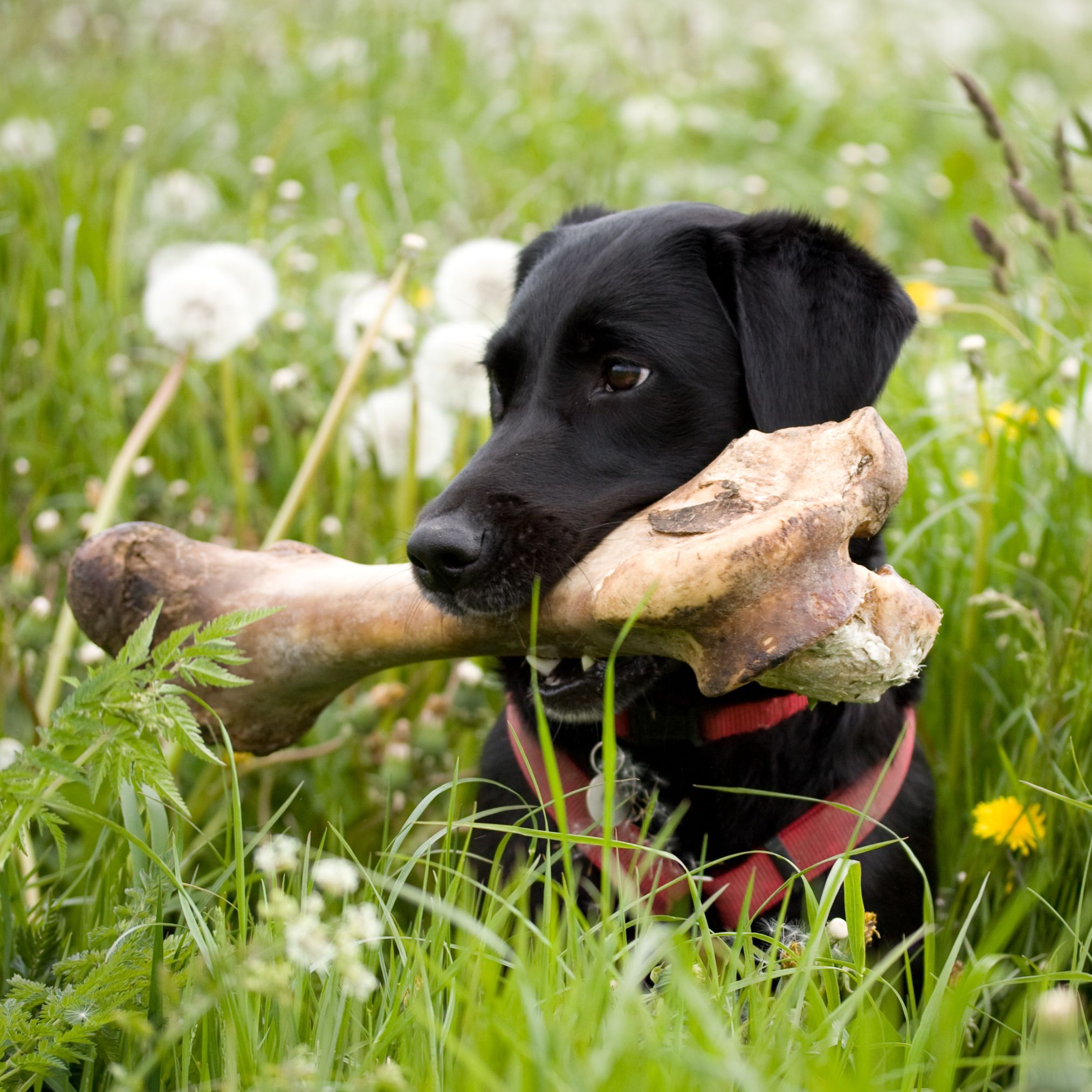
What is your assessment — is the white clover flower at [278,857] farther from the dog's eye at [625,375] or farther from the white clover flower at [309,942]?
the dog's eye at [625,375]

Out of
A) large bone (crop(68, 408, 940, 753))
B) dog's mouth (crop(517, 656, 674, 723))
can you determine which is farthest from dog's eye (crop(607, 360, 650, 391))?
dog's mouth (crop(517, 656, 674, 723))

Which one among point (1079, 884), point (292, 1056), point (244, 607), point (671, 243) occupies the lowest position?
point (1079, 884)

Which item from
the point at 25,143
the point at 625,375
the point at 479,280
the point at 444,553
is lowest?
the point at 444,553

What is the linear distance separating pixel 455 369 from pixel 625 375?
104 centimetres

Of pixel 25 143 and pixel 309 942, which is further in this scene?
pixel 25 143

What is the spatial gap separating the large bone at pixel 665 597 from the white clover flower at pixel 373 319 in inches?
43.0

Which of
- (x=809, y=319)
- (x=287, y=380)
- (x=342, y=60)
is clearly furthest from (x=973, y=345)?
(x=342, y=60)

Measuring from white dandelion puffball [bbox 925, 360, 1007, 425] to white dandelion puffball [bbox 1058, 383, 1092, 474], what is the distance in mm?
282

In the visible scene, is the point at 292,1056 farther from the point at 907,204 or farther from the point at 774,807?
the point at 907,204

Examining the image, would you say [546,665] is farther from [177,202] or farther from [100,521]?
[177,202]

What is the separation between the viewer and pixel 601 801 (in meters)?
1.90

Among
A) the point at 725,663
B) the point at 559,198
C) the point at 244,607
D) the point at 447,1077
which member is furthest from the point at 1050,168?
the point at 559,198

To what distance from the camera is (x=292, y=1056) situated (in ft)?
3.90

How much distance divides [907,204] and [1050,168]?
3782 millimetres
